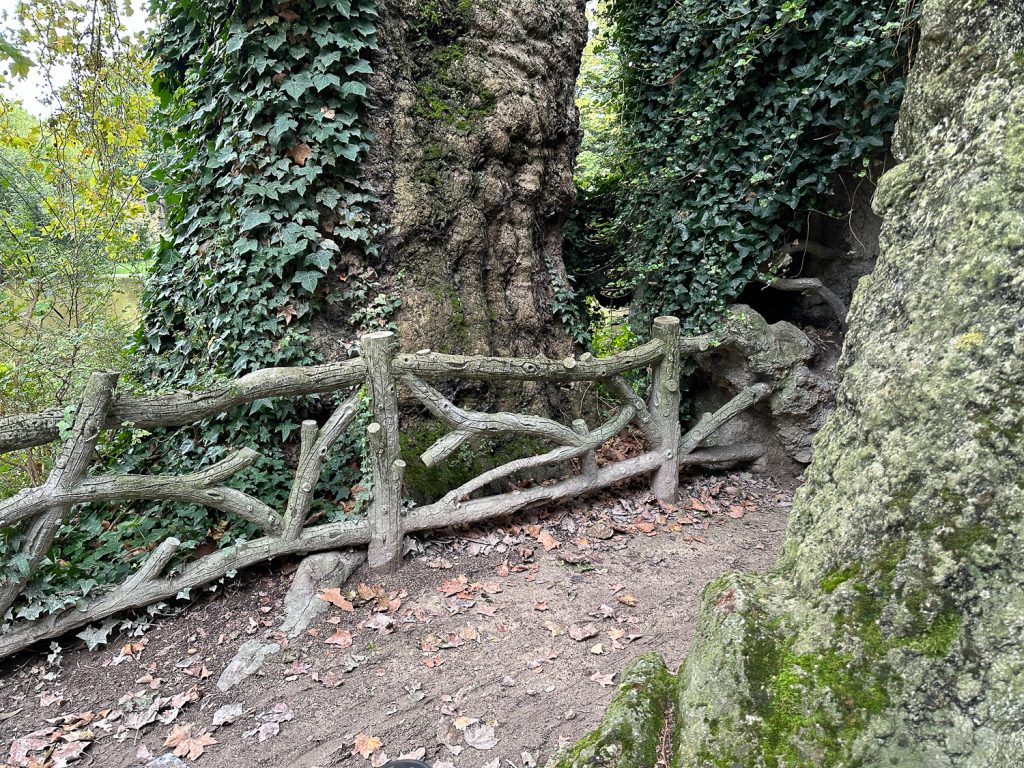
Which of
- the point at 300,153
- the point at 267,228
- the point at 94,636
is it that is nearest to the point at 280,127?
the point at 300,153

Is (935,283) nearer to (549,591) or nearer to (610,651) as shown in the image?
→ (610,651)

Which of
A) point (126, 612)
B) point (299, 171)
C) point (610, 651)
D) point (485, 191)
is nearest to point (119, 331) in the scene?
point (299, 171)

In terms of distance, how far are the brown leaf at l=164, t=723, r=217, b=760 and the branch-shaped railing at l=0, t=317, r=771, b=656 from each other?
0.89m

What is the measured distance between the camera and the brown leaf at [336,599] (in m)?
3.75

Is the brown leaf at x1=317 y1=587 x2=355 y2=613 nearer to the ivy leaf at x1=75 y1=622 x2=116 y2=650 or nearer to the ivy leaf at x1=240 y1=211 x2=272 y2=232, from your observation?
the ivy leaf at x1=75 y1=622 x2=116 y2=650

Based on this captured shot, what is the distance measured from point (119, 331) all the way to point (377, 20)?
11.2 feet

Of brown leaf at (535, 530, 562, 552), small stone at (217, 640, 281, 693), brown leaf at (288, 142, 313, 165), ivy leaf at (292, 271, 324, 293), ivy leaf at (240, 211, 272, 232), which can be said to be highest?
brown leaf at (288, 142, 313, 165)

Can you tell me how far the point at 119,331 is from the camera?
17.3 ft

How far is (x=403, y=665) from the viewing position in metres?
3.31

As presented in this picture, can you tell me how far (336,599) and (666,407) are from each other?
9.96 feet

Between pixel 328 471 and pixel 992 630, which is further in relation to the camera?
pixel 328 471

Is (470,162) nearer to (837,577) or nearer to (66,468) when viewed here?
(66,468)

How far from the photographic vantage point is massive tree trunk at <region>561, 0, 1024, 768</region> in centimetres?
97

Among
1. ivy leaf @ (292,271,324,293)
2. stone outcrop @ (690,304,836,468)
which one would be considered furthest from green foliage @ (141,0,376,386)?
stone outcrop @ (690,304,836,468)
